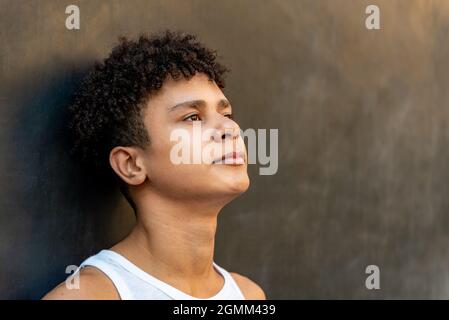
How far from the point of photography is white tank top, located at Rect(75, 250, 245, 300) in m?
1.26

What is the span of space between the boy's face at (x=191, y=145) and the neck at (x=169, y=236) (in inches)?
1.2

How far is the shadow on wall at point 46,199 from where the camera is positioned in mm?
1301

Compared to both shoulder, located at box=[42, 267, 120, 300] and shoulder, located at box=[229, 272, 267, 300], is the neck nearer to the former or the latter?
shoulder, located at box=[42, 267, 120, 300]

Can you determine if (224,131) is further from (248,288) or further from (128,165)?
(248,288)

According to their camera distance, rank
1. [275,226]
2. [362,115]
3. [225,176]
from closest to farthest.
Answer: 1. [225,176]
2. [275,226]
3. [362,115]

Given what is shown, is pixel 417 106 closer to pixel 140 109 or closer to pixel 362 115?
pixel 362 115

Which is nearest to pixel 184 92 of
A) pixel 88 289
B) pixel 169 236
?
pixel 169 236

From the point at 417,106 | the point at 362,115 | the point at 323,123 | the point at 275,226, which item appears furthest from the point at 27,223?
the point at 417,106

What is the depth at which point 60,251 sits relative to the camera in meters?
1.36

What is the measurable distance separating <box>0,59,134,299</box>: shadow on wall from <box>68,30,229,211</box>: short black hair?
0.03 meters

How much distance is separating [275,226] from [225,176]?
0.43m

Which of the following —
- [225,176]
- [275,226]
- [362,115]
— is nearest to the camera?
[225,176]

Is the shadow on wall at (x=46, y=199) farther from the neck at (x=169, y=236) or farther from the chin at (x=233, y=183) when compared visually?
the chin at (x=233, y=183)

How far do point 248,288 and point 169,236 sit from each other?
0.94 ft
